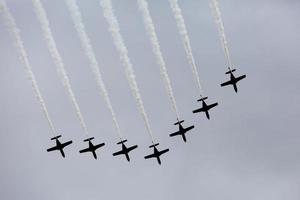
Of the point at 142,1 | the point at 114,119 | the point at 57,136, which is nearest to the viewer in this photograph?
the point at 142,1

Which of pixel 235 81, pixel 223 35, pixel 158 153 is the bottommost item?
pixel 158 153

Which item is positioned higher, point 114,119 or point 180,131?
point 114,119

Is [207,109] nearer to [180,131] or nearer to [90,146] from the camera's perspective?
[180,131]

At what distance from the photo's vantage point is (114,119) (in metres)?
67.8

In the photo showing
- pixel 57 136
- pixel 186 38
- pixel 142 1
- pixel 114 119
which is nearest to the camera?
pixel 142 1

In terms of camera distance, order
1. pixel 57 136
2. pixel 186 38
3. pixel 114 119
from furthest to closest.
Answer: pixel 57 136, pixel 114 119, pixel 186 38

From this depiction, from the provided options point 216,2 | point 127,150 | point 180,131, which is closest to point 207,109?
point 180,131

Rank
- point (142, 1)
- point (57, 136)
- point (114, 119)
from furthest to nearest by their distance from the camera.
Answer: point (57, 136)
point (114, 119)
point (142, 1)

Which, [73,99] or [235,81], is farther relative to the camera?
[235,81]

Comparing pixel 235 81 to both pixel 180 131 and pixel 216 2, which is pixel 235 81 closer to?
pixel 180 131

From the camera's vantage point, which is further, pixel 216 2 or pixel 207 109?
pixel 207 109

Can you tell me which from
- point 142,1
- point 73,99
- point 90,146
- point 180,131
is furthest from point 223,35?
point 90,146

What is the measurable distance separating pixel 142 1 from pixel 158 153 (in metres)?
28.3

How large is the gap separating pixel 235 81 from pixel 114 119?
17466mm
